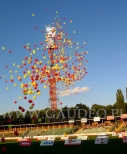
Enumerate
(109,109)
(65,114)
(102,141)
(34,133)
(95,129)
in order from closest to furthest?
(102,141), (95,129), (34,133), (65,114), (109,109)

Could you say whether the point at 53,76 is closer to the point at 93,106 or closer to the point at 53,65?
the point at 53,65

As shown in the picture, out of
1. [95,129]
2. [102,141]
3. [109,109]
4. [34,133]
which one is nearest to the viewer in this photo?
[102,141]

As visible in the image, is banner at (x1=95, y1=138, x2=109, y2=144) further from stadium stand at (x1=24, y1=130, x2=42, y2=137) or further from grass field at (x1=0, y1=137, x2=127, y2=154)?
stadium stand at (x1=24, y1=130, x2=42, y2=137)

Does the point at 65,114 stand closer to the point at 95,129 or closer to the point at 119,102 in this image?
the point at 119,102

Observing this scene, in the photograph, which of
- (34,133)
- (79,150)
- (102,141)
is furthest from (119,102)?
(79,150)

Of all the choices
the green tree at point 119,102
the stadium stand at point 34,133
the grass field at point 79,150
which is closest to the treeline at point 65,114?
the green tree at point 119,102

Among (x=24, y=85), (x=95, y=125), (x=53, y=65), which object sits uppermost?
(x=53, y=65)

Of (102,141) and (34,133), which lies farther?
(34,133)

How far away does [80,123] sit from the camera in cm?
7831

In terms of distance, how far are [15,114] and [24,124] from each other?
20.7ft

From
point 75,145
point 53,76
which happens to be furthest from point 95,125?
point 53,76

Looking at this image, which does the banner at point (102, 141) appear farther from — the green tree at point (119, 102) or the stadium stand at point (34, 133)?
the green tree at point (119, 102)

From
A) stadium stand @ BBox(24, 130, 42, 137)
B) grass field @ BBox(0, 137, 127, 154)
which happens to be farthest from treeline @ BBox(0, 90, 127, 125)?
grass field @ BBox(0, 137, 127, 154)

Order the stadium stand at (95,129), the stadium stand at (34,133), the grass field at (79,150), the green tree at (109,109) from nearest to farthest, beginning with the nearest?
the grass field at (79,150), the stadium stand at (95,129), the stadium stand at (34,133), the green tree at (109,109)
